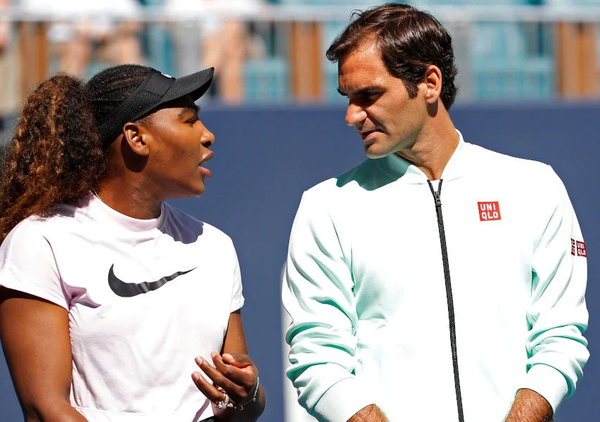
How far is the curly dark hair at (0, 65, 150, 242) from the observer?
3082mm

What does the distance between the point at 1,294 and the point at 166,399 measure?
1.83 ft

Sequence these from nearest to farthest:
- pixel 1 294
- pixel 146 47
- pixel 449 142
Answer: pixel 1 294
pixel 449 142
pixel 146 47

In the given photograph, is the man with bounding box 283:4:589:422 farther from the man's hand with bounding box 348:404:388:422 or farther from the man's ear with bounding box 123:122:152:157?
the man's ear with bounding box 123:122:152:157

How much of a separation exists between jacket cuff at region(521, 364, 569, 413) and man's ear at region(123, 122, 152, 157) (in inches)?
51.8

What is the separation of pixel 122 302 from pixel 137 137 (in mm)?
511

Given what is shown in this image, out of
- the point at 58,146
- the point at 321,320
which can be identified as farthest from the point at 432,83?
the point at 58,146

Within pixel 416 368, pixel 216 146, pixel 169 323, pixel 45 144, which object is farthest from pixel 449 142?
pixel 216 146

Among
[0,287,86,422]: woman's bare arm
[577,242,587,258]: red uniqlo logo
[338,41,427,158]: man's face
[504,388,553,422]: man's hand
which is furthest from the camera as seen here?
[577,242,587,258]: red uniqlo logo

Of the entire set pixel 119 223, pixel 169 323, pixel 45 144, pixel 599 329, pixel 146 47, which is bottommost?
pixel 599 329

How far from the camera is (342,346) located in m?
3.08

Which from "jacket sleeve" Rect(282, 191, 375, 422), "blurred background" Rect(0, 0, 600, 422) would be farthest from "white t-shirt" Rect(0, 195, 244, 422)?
"blurred background" Rect(0, 0, 600, 422)

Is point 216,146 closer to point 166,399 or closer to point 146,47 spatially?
point 146,47

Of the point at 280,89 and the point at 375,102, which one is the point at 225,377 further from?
the point at 280,89

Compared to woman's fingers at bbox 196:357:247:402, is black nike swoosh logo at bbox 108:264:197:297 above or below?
above
